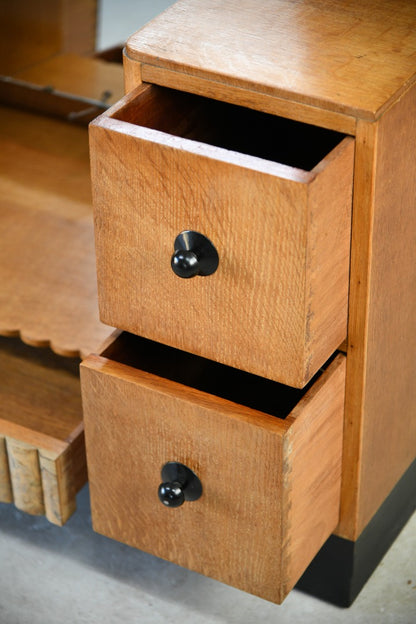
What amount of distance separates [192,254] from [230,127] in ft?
0.73

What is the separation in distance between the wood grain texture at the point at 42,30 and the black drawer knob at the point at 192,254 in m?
0.90

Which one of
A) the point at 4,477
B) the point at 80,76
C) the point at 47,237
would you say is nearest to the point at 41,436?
the point at 4,477

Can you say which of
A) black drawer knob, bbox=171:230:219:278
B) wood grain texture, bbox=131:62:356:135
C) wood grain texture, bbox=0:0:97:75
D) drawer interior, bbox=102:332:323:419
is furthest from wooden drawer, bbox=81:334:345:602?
wood grain texture, bbox=0:0:97:75

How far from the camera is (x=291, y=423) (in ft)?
3.33

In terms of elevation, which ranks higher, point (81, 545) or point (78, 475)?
point (78, 475)


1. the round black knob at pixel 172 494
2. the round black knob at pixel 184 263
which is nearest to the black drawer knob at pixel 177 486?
the round black knob at pixel 172 494

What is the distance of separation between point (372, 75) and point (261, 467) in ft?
1.23

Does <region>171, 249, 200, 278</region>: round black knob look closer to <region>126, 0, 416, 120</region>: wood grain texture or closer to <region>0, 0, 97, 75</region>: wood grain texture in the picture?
<region>126, 0, 416, 120</region>: wood grain texture

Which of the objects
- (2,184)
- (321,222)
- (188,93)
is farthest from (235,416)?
(2,184)

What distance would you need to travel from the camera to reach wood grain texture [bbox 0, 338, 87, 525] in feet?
4.13

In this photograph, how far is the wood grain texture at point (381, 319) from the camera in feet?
3.24

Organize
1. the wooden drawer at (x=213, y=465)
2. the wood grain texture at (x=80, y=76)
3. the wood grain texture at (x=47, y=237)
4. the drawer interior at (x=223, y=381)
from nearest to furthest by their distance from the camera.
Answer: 1. the wooden drawer at (x=213, y=465)
2. the drawer interior at (x=223, y=381)
3. the wood grain texture at (x=47, y=237)
4. the wood grain texture at (x=80, y=76)

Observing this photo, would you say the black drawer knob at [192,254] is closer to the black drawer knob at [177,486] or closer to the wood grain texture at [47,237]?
the black drawer knob at [177,486]

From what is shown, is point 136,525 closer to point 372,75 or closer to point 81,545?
point 81,545
